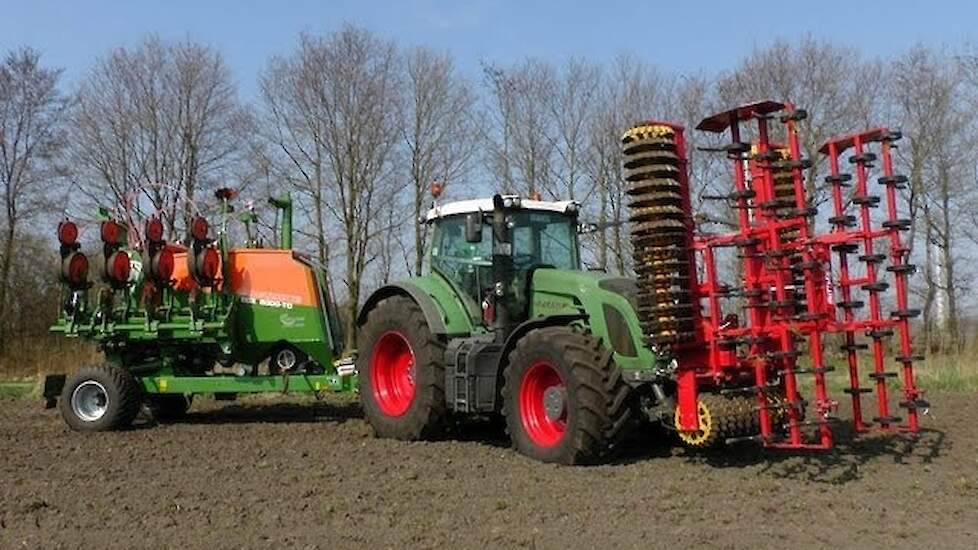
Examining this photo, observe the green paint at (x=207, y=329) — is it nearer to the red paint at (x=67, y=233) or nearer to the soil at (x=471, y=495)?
the red paint at (x=67, y=233)

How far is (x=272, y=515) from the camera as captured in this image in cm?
600

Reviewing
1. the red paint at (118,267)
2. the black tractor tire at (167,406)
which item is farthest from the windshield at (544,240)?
the black tractor tire at (167,406)

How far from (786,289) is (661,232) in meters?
0.96

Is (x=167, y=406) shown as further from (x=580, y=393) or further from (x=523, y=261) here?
(x=580, y=393)

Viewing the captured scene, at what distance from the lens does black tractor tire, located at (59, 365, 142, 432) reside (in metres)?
10.9

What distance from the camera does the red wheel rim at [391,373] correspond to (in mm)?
10094

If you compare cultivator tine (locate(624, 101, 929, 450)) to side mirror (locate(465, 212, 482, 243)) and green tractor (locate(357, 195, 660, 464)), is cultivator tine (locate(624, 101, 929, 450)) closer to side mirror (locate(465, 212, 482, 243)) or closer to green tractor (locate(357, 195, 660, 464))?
green tractor (locate(357, 195, 660, 464))

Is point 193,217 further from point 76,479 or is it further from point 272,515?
point 272,515

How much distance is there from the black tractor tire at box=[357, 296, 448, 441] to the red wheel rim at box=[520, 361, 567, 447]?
48.2 inches

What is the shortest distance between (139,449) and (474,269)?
348 cm

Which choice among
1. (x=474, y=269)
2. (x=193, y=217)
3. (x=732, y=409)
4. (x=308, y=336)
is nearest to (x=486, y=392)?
(x=474, y=269)

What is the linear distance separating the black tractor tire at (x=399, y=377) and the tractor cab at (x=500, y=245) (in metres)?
0.55

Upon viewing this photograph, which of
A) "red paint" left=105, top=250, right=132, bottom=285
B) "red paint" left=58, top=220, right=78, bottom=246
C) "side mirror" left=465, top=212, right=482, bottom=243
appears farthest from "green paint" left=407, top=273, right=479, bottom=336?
"red paint" left=58, top=220, right=78, bottom=246

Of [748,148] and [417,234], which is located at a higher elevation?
[417,234]
